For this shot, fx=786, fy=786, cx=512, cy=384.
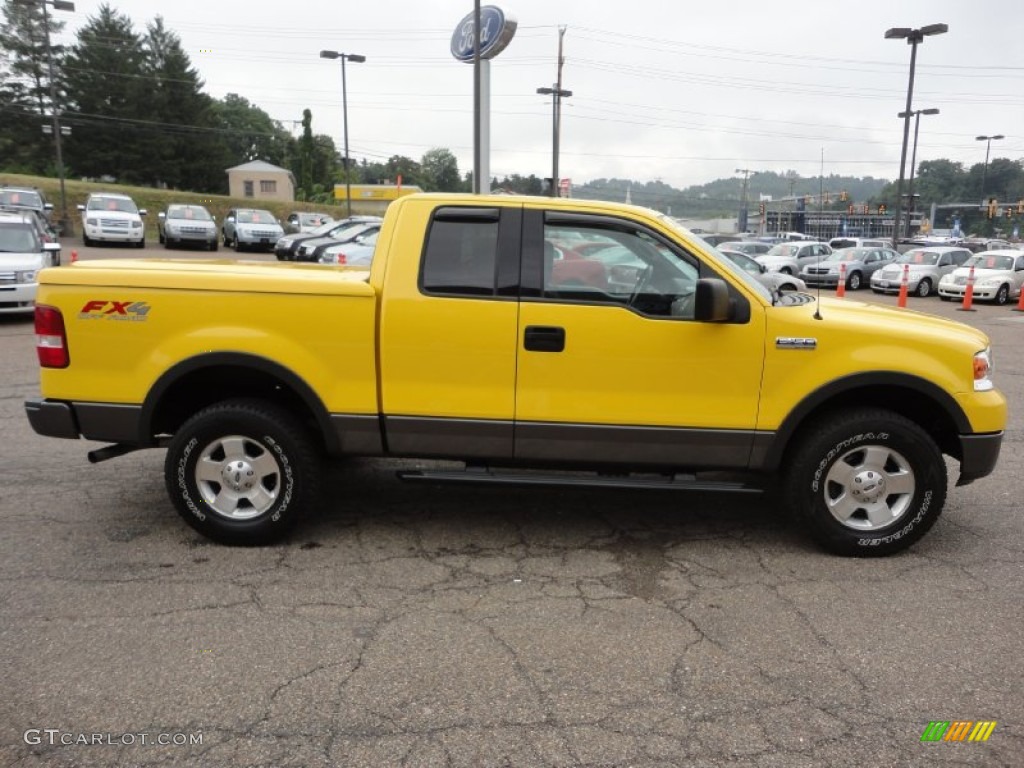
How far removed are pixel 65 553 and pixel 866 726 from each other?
398 centimetres

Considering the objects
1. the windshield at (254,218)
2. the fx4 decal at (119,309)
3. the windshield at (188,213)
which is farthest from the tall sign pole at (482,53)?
the fx4 decal at (119,309)

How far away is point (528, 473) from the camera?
453 centimetres

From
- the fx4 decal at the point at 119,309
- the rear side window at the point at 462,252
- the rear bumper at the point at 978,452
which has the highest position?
the rear side window at the point at 462,252

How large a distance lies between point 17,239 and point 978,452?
539 inches

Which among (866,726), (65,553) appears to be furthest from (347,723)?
(65,553)

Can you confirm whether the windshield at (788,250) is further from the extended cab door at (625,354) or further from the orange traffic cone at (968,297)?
the extended cab door at (625,354)

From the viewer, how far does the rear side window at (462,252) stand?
424 cm

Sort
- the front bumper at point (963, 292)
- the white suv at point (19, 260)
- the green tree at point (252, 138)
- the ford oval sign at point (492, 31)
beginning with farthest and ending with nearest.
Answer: the green tree at point (252, 138), the ford oval sign at point (492, 31), the front bumper at point (963, 292), the white suv at point (19, 260)

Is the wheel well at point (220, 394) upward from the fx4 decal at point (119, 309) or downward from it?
downward

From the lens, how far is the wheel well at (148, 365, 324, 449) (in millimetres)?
4414

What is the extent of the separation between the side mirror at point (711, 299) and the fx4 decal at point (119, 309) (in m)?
2.90

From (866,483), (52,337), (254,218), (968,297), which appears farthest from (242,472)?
(254,218)

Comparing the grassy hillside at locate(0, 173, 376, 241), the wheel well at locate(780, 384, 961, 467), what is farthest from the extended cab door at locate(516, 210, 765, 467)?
the grassy hillside at locate(0, 173, 376, 241)

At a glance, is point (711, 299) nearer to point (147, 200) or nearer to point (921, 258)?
point (921, 258)
